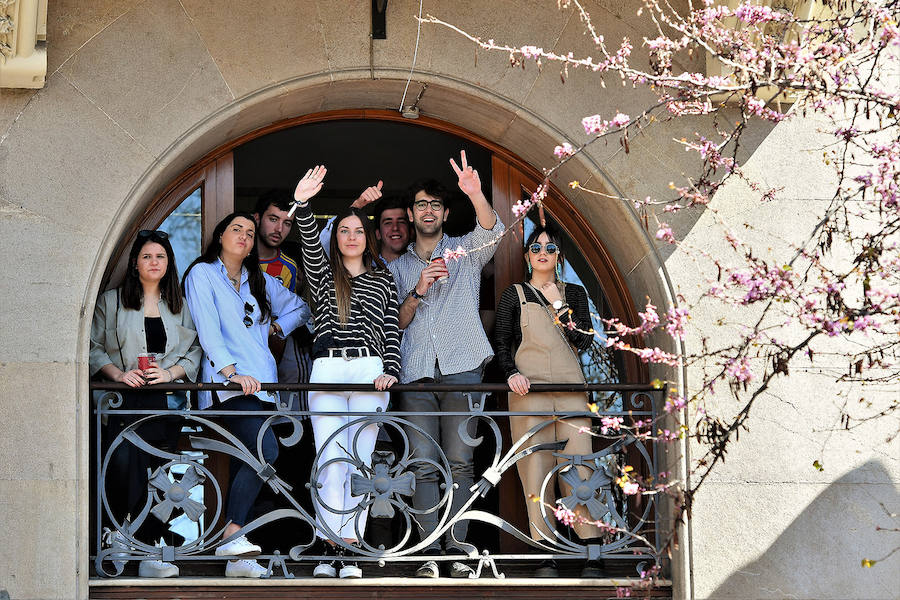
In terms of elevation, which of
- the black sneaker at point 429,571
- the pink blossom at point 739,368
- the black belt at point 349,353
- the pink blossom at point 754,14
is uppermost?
the pink blossom at point 754,14

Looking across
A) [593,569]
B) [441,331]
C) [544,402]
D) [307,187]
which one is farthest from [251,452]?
[593,569]

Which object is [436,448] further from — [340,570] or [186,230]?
[186,230]

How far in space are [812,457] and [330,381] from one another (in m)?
2.69

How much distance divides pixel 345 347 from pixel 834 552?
290 cm

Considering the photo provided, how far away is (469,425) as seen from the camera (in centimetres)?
753

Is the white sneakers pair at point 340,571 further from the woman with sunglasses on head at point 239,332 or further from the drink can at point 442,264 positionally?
the drink can at point 442,264

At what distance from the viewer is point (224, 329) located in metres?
7.15

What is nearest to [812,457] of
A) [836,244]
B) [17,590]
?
[836,244]

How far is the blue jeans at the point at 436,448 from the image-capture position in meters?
7.14

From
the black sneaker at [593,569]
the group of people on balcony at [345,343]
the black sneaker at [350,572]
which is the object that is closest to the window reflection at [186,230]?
the group of people on balcony at [345,343]

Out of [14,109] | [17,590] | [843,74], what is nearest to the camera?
[843,74]

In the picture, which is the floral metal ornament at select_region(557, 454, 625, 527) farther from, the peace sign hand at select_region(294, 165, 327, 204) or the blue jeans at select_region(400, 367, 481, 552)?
the peace sign hand at select_region(294, 165, 327, 204)

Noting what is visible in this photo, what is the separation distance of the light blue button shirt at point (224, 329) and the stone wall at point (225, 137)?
57cm

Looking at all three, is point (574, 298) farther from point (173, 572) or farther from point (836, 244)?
point (173, 572)
